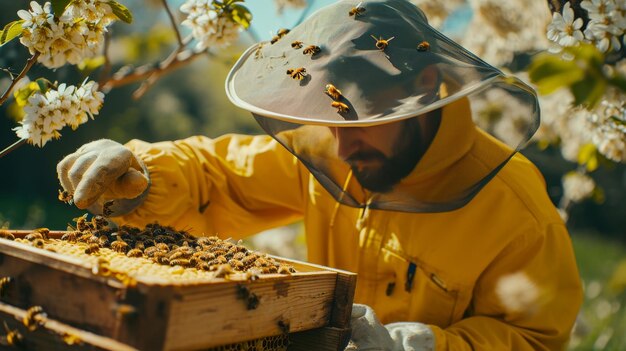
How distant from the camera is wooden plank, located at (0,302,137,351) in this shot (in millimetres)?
1603

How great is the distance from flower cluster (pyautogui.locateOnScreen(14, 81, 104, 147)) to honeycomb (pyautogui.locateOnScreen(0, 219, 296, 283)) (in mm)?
346

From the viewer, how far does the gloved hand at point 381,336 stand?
2.22 meters

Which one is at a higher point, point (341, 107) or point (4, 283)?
point (341, 107)

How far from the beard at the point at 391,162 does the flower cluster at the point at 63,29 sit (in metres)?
1.13

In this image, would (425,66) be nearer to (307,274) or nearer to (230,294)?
(307,274)

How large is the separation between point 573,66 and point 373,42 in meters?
1.17

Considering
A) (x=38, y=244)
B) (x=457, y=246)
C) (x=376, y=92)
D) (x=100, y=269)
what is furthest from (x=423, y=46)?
(x=38, y=244)

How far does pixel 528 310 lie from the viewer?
2469mm

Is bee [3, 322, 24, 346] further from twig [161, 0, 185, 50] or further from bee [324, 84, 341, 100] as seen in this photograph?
twig [161, 0, 185, 50]

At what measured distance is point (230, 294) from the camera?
1.72m

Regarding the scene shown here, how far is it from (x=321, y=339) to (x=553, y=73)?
1266 millimetres

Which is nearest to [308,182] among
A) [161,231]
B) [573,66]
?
[161,231]

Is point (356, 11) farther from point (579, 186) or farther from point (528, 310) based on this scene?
point (579, 186)

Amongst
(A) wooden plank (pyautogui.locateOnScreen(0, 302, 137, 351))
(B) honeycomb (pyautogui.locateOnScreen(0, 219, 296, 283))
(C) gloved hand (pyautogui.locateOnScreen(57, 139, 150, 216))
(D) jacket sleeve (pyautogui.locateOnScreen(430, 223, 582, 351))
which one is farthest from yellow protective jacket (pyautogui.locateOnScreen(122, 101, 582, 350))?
(A) wooden plank (pyautogui.locateOnScreen(0, 302, 137, 351))
